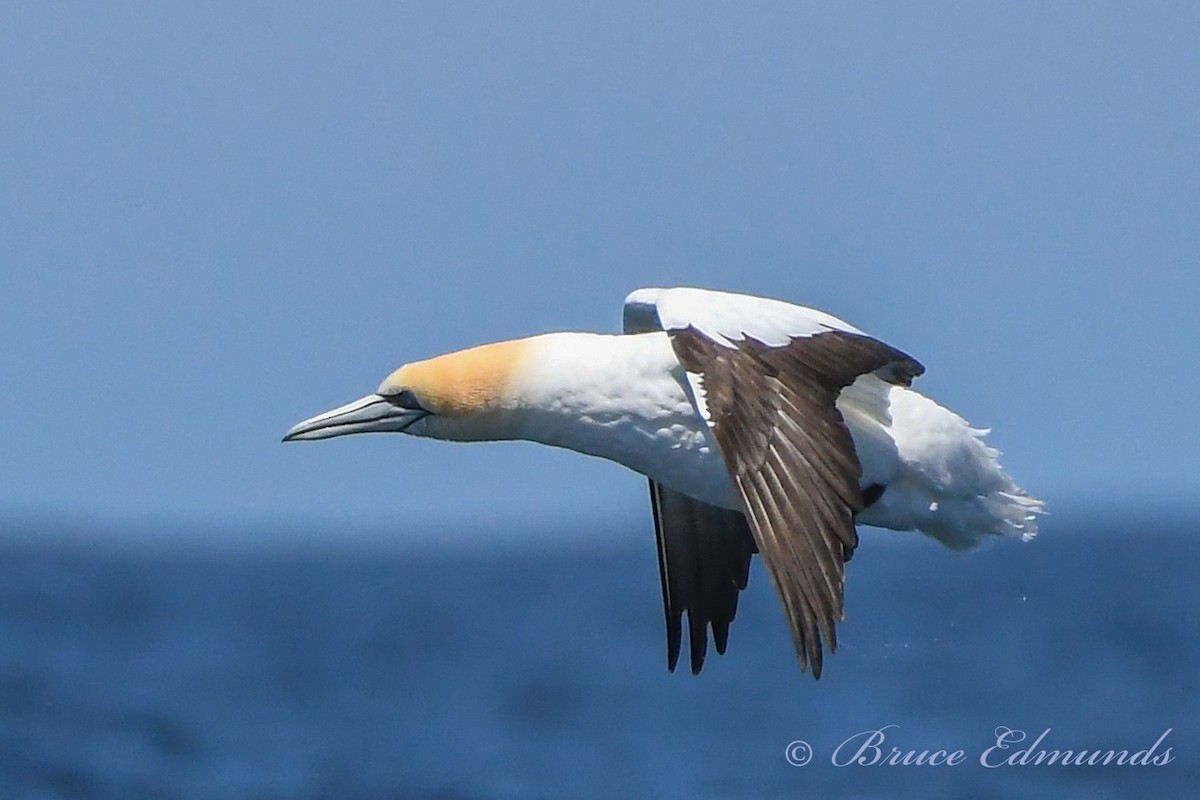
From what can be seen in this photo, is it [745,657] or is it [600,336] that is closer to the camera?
[600,336]

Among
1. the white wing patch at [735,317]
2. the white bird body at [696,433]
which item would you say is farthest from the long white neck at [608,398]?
the white wing patch at [735,317]

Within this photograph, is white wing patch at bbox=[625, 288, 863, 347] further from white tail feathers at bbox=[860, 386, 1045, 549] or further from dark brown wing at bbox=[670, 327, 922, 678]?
white tail feathers at bbox=[860, 386, 1045, 549]

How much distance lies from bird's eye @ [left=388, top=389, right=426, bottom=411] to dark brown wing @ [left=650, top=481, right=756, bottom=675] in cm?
177

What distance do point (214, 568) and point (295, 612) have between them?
30409 mm

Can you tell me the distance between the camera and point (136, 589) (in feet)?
230

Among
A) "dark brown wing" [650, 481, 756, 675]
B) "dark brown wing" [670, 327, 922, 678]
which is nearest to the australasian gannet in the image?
"dark brown wing" [670, 327, 922, 678]

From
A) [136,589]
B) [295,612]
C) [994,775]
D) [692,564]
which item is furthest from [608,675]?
[692,564]

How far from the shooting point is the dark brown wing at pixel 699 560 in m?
13.1

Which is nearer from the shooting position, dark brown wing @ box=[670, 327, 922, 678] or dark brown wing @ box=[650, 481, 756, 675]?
dark brown wing @ box=[670, 327, 922, 678]

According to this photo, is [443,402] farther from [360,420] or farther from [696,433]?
[696,433]

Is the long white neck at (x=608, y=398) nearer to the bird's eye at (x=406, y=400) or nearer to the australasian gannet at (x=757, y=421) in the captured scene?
the australasian gannet at (x=757, y=421)

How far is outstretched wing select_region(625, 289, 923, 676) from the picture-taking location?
33.4 ft

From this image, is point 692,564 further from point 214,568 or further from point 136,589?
point 214,568

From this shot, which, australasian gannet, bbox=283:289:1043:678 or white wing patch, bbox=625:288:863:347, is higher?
white wing patch, bbox=625:288:863:347
